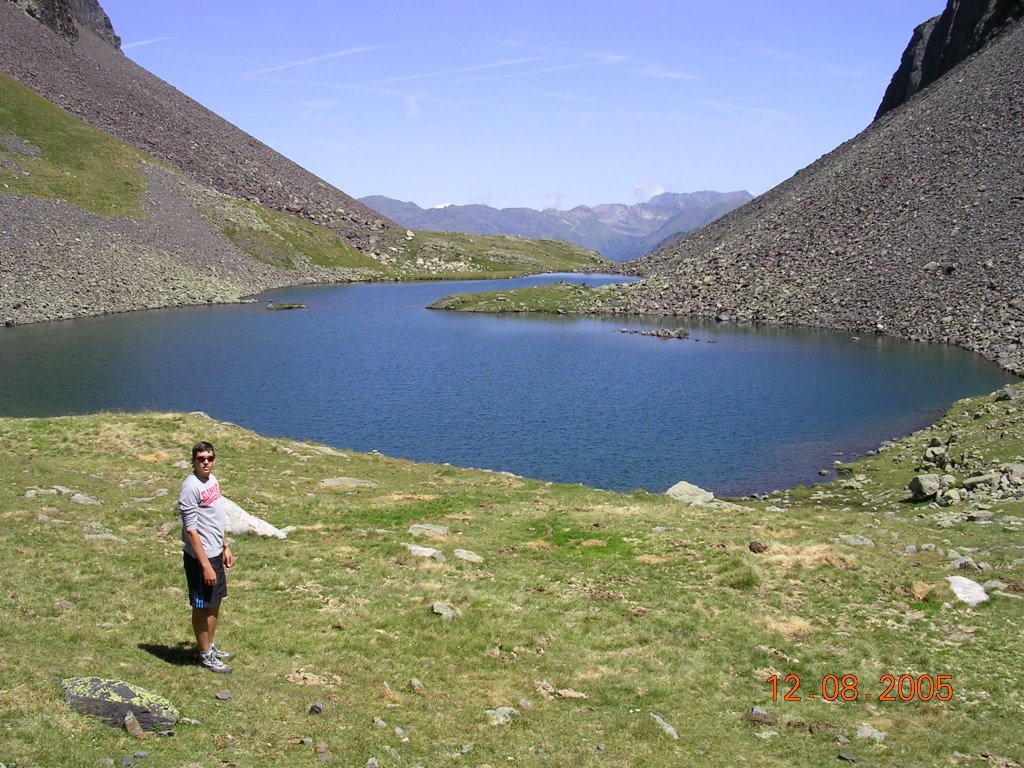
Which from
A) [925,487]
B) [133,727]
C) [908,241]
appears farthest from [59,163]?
[133,727]

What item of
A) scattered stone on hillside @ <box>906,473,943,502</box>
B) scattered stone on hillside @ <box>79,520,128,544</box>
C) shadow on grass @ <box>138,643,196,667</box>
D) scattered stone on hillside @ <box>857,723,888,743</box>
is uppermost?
scattered stone on hillside @ <box>79,520,128,544</box>

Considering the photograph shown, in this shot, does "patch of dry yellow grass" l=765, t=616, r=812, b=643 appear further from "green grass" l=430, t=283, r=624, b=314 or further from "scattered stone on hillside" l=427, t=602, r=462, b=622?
"green grass" l=430, t=283, r=624, b=314

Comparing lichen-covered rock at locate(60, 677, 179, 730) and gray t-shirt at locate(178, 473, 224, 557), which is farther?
gray t-shirt at locate(178, 473, 224, 557)

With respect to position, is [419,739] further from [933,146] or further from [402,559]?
[933,146]

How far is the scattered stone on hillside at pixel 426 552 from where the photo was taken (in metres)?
27.1

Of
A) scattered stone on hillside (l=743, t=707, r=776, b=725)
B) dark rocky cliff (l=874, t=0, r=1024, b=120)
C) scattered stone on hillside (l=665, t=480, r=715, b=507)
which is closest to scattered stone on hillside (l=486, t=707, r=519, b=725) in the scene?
scattered stone on hillside (l=743, t=707, r=776, b=725)

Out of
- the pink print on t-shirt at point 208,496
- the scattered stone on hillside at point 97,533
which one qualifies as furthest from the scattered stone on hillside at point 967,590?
the scattered stone on hillside at point 97,533

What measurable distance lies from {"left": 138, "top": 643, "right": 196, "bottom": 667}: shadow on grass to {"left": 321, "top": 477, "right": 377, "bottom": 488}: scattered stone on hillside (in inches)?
746

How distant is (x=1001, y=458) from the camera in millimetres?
46688

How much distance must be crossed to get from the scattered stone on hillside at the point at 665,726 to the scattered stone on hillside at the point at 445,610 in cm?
613

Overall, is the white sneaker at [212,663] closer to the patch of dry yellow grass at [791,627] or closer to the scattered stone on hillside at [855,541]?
the patch of dry yellow grass at [791,627]

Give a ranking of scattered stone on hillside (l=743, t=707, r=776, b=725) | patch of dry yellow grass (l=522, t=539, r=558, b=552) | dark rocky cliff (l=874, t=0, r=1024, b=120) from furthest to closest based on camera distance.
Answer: dark rocky cliff (l=874, t=0, r=1024, b=120) < patch of dry yellow grass (l=522, t=539, r=558, b=552) < scattered stone on hillside (l=743, t=707, r=776, b=725)

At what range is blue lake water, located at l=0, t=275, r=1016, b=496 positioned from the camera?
58.8m

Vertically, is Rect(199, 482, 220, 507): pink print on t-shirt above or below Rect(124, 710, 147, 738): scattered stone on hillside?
above
